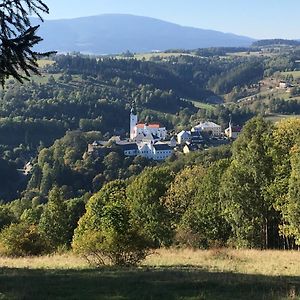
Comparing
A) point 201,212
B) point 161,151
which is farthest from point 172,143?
point 201,212

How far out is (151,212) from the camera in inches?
1368

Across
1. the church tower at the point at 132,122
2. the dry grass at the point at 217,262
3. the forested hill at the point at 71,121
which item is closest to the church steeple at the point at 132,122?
the church tower at the point at 132,122

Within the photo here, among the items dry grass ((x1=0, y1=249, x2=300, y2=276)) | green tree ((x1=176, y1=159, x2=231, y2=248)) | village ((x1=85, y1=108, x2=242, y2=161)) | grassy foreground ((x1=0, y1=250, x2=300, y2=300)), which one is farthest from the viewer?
village ((x1=85, y1=108, x2=242, y2=161))

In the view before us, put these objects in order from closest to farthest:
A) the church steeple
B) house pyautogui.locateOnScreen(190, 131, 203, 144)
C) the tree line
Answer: the tree line < house pyautogui.locateOnScreen(190, 131, 203, 144) < the church steeple

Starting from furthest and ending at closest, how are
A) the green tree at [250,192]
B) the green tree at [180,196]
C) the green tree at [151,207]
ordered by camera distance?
1. the green tree at [180,196]
2. the green tree at [151,207]
3. the green tree at [250,192]

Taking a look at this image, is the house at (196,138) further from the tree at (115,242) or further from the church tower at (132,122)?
the tree at (115,242)

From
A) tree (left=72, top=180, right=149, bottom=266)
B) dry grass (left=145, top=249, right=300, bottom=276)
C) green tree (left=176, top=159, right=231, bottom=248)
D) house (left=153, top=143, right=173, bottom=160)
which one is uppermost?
tree (left=72, top=180, right=149, bottom=266)

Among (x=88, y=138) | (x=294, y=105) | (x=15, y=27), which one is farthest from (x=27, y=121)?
(x=15, y=27)

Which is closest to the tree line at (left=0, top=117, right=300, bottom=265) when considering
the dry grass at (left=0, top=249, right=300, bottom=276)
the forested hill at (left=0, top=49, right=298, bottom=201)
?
the dry grass at (left=0, top=249, right=300, bottom=276)

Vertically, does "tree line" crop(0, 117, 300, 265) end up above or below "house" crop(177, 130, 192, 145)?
above

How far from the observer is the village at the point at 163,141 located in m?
119

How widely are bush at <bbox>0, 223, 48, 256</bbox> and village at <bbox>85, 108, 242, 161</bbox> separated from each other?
8442cm

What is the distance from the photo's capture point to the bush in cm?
2291

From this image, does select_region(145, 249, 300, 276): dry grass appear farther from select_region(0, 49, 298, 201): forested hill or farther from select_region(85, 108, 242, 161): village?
select_region(85, 108, 242, 161): village
